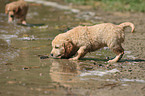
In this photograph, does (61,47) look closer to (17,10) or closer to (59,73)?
(59,73)

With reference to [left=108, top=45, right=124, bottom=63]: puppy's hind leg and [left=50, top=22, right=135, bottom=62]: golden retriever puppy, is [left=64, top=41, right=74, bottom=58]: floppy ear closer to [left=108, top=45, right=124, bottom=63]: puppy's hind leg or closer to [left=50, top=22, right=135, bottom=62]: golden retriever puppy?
[left=50, top=22, right=135, bottom=62]: golden retriever puppy

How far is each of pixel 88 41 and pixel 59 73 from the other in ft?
4.83

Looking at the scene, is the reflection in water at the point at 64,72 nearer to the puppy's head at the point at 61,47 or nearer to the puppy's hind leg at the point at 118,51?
the puppy's head at the point at 61,47

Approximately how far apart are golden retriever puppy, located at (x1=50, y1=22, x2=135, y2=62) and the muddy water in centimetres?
25

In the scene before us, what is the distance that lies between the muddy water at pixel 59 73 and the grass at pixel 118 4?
8518mm

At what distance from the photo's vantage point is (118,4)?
1869cm

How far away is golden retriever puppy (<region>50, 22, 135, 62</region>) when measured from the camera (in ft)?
23.4

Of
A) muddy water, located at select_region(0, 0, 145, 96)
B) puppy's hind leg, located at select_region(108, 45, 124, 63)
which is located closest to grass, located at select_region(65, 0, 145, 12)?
muddy water, located at select_region(0, 0, 145, 96)

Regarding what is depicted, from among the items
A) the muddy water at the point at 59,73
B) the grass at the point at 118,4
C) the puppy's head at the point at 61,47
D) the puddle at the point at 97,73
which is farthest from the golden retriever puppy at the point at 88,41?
the grass at the point at 118,4

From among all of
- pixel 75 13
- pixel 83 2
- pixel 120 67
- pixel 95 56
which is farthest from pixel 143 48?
pixel 83 2

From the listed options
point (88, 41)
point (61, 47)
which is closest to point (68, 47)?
point (61, 47)

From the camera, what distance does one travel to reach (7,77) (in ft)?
18.7

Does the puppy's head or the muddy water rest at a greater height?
the puppy's head

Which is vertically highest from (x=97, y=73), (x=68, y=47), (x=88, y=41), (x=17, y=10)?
(x=17, y=10)
